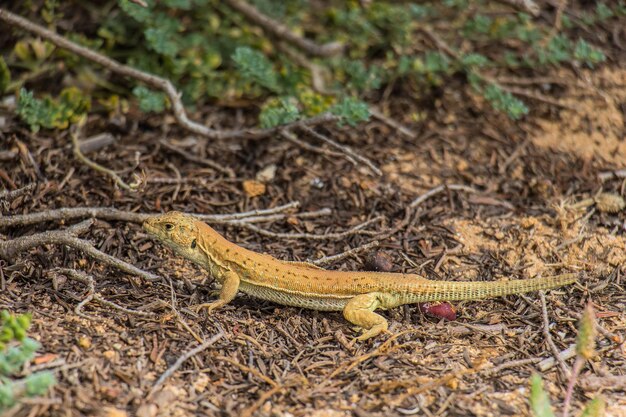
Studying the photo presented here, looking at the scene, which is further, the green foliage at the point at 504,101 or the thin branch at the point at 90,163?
the green foliage at the point at 504,101

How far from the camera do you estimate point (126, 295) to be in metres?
4.82

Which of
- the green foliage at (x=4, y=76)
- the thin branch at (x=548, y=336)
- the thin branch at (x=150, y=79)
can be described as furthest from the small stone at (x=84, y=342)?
the green foliage at (x=4, y=76)

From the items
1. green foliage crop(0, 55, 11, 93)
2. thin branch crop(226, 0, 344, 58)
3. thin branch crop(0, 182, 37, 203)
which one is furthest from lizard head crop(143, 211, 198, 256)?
thin branch crop(226, 0, 344, 58)

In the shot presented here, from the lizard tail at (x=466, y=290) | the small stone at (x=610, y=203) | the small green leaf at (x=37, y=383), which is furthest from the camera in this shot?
the small stone at (x=610, y=203)

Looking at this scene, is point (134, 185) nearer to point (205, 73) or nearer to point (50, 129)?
point (50, 129)

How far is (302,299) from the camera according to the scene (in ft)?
16.1

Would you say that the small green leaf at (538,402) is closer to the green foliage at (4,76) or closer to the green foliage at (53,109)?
the green foliage at (53,109)

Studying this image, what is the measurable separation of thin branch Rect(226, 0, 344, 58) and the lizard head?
9.76ft

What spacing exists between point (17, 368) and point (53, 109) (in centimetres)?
341

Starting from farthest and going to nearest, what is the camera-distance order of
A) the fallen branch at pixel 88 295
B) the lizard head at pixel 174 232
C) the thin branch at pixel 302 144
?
the thin branch at pixel 302 144
the lizard head at pixel 174 232
the fallen branch at pixel 88 295

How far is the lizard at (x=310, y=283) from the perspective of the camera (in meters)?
4.77

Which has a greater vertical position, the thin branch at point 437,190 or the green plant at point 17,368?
the green plant at point 17,368

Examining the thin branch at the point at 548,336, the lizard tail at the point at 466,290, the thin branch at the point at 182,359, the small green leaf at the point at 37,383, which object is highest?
the small green leaf at the point at 37,383

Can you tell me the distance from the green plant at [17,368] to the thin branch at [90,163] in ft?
7.18
